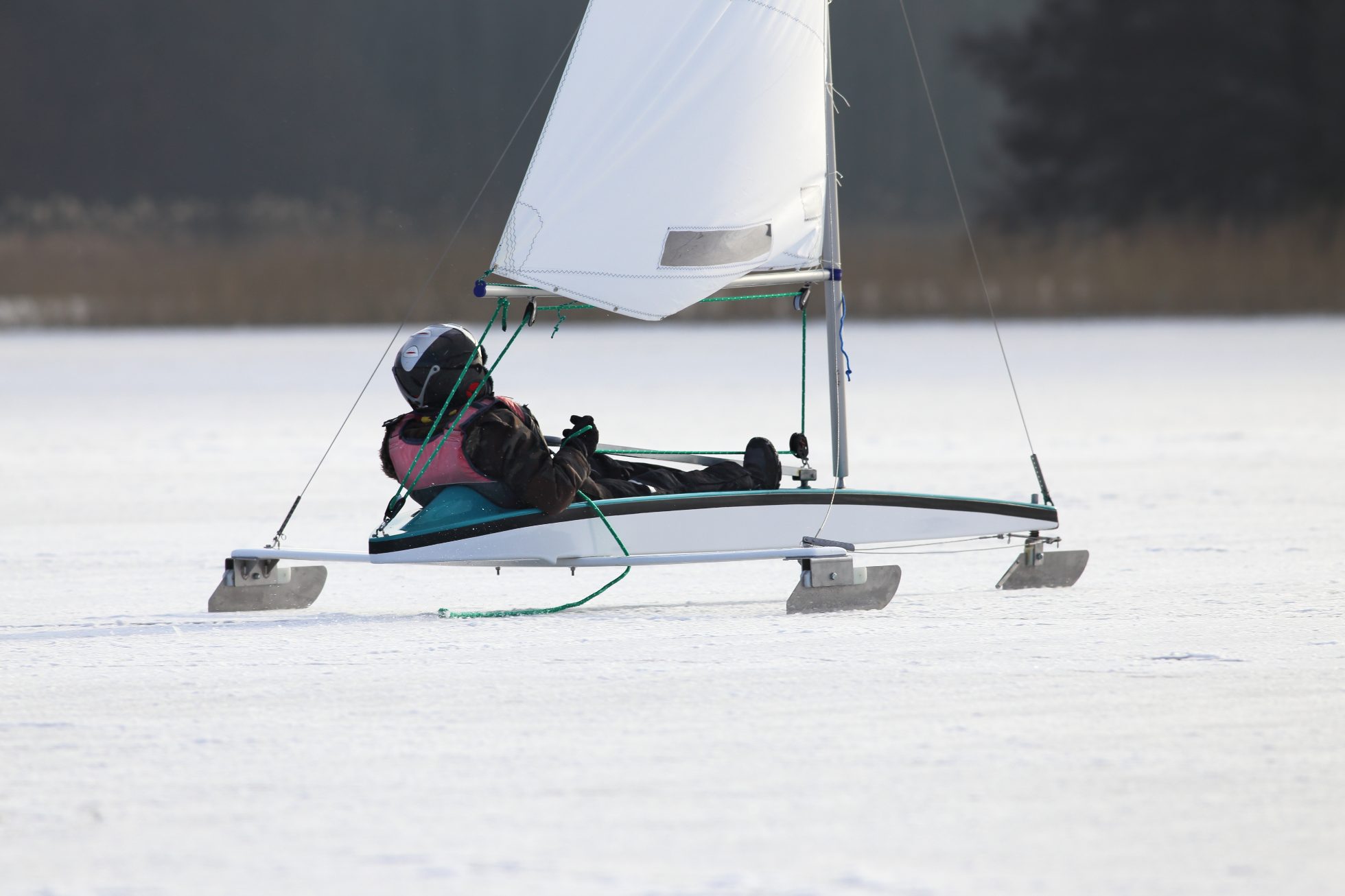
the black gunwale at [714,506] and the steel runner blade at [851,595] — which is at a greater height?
the black gunwale at [714,506]

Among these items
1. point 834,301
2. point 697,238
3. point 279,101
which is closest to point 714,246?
point 697,238

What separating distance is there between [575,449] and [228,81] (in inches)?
2210

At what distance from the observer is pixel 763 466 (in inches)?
236

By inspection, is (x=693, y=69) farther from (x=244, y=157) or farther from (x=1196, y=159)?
(x=244, y=157)

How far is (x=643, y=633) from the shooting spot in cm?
530

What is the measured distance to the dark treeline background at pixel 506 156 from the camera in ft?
84.1

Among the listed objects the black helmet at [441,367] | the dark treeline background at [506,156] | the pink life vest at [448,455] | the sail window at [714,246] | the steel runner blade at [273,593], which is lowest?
the steel runner blade at [273,593]

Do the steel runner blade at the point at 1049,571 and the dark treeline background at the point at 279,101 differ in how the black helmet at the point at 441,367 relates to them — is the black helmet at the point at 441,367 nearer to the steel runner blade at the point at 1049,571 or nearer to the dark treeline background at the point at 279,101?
the steel runner blade at the point at 1049,571

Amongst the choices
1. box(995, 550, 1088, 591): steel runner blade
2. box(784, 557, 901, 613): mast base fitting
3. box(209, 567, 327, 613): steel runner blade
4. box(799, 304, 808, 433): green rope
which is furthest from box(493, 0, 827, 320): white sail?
box(995, 550, 1088, 591): steel runner blade

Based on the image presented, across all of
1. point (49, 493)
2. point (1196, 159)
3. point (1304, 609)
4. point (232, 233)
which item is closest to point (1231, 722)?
point (1304, 609)

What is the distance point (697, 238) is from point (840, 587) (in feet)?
4.10

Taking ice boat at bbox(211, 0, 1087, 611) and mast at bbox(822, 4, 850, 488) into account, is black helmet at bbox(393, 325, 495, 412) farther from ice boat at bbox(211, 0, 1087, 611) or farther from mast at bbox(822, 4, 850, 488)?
mast at bbox(822, 4, 850, 488)

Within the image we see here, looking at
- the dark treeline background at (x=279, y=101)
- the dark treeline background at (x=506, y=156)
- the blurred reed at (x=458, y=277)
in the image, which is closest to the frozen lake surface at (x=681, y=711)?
the dark treeline background at (x=506, y=156)

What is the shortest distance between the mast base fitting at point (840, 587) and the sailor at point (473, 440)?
1.93ft
